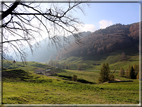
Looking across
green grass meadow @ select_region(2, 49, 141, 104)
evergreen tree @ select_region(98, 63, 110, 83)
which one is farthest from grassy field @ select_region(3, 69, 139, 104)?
evergreen tree @ select_region(98, 63, 110, 83)

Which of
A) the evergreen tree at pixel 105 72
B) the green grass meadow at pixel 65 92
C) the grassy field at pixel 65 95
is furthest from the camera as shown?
the evergreen tree at pixel 105 72

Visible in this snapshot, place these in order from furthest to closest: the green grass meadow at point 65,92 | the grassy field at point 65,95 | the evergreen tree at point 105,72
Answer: the evergreen tree at point 105,72, the green grass meadow at point 65,92, the grassy field at point 65,95

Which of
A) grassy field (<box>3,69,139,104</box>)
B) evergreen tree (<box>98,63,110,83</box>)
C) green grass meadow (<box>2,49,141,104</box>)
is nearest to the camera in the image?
grassy field (<box>3,69,139,104</box>)

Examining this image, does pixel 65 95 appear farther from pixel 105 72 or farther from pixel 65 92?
pixel 105 72

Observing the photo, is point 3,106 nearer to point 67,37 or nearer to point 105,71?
point 67,37

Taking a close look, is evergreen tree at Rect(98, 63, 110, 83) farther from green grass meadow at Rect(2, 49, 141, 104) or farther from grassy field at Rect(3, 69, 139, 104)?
grassy field at Rect(3, 69, 139, 104)

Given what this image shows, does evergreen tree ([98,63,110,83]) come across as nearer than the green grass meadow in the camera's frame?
No

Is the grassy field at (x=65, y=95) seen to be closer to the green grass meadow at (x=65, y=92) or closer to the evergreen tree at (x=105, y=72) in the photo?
the green grass meadow at (x=65, y=92)

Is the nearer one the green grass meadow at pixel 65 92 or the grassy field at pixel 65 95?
the grassy field at pixel 65 95

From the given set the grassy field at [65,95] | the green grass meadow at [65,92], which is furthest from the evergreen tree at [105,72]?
the grassy field at [65,95]

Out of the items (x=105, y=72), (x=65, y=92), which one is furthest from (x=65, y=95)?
(x=105, y=72)

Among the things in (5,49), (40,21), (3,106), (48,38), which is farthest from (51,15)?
(3,106)

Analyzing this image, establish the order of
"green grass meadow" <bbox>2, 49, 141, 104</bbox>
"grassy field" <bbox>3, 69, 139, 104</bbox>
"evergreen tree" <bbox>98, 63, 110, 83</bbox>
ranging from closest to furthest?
"grassy field" <bbox>3, 69, 139, 104</bbox> → "green grass meadow" <bbox>2, 49, 141, 104</bbox> → "evergreen tree" <bbox>98, 63, 110, 83</bbox>

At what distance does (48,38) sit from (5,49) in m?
2.02
